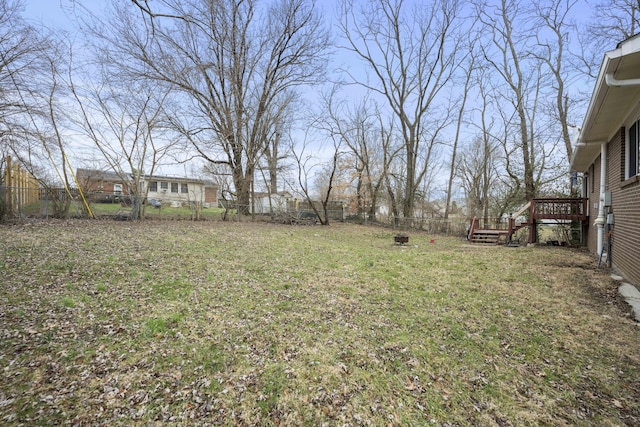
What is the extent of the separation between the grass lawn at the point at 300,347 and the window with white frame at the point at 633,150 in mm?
2181

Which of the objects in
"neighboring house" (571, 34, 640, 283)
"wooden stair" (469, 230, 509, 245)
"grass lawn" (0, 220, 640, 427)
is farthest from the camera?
"wooden stair" (469, 230, 509, 245)

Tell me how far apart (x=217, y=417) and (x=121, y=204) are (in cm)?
1375

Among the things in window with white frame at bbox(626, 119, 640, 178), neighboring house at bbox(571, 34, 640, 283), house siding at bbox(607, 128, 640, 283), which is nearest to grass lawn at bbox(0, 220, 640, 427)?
house siding at bbox(607, 128, 640, 283)

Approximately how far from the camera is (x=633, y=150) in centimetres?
545

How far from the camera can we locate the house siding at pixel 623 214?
502cm

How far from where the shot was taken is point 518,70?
53.6ft

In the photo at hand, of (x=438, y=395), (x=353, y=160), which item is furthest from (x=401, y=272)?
(x=353, y=160)

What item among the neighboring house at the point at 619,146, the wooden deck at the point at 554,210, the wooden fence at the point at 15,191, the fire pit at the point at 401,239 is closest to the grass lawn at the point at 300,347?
the neighboring house at the point at 619,146

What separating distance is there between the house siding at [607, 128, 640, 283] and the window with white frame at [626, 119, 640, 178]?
251mm

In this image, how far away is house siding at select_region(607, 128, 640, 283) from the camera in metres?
5.02

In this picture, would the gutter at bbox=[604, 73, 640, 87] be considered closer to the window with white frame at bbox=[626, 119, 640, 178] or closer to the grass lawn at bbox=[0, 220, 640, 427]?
the window with white frame at bbox=[626, 119, 640, 178]

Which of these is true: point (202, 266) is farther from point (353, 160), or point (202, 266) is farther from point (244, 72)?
point (353, 160)

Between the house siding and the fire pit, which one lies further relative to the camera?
the fire pit

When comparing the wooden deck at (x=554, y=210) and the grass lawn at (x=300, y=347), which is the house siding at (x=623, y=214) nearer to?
the grass lawn at (x=300, y=347)
